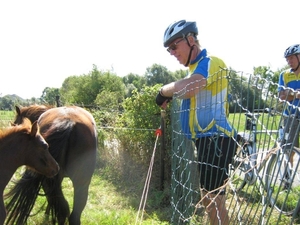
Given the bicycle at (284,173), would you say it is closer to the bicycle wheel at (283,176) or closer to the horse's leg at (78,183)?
the bicycle wheel at (283,176)

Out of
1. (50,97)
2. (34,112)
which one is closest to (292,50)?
(34,112)

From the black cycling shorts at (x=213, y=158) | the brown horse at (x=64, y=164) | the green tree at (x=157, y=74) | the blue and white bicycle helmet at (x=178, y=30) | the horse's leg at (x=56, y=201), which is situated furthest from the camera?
the green tree at (x=157, y=74)

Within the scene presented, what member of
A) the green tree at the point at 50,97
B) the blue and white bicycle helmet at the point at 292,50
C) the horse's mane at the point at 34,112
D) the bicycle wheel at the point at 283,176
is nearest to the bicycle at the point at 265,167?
the bicycle wheel at the point at 283,176

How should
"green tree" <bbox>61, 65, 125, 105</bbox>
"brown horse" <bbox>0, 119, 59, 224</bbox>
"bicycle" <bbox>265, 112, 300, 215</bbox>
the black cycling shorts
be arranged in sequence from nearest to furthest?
"bicycle" <bbox>265, 112, 300, 215</bbox> → the black cycling shorts → "brown horse" <bbox>0, 119, 59, 224</bbox> → "green tree" <bbox>61, 65, 125, 105</bbox>

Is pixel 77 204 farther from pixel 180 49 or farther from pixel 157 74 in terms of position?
pixel 157 74

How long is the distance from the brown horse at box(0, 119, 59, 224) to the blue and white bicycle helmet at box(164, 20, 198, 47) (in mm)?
1391

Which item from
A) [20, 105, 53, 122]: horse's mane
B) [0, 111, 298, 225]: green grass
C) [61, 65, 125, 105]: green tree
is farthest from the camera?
[61, 65, 125, 105]: green tree

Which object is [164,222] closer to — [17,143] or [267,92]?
[17,143]

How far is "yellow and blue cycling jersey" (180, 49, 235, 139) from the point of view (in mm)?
2492

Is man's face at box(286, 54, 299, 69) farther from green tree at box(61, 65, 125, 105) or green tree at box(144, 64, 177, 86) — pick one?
green tree at box(144, 64, 177, 86)

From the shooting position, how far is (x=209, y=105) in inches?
98.2

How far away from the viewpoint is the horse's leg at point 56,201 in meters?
3.77

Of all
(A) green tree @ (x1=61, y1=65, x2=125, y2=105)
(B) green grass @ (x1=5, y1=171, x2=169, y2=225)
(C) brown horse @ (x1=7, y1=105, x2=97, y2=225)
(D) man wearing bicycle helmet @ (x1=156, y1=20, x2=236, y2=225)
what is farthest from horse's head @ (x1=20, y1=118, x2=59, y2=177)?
(A) green tree @ (x1=61, y1=65, x2=125, y2=105)

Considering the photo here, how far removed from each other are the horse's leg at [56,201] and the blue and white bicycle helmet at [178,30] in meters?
2.03
